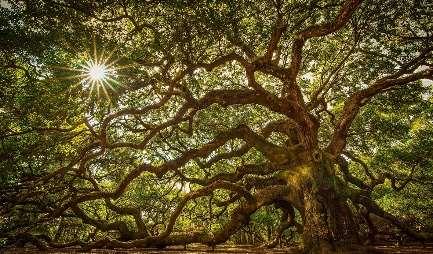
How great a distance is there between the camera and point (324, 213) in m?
10.1

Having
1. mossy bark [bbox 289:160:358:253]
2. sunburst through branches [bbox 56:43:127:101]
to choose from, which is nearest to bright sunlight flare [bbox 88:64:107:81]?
sunburst through branches [bbox 56:43:127:101]

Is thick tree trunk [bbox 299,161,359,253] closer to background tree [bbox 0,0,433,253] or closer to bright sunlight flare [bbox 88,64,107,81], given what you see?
background tree [bbox 0,0,433,253]

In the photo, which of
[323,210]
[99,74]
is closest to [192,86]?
[99,74]

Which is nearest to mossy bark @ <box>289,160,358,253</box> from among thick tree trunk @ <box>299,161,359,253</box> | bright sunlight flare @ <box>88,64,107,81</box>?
thick tree trunk @ <box>299,161,359,253</box>

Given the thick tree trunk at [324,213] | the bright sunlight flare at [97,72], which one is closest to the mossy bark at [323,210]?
the thick tree trunk at [324,213]

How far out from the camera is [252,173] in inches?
541

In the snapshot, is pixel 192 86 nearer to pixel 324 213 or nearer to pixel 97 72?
pixel 97 72

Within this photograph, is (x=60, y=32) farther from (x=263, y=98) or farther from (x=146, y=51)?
(x=263, y=98)

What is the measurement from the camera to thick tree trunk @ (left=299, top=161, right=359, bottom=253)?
9.59 m

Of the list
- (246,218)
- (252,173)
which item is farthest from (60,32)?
(252,173)

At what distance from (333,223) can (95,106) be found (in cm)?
726

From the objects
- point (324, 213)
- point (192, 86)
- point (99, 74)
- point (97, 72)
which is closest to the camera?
point (97, 72)

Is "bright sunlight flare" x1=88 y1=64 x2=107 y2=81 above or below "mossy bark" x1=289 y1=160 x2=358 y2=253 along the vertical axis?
above

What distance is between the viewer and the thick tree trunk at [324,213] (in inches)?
378
